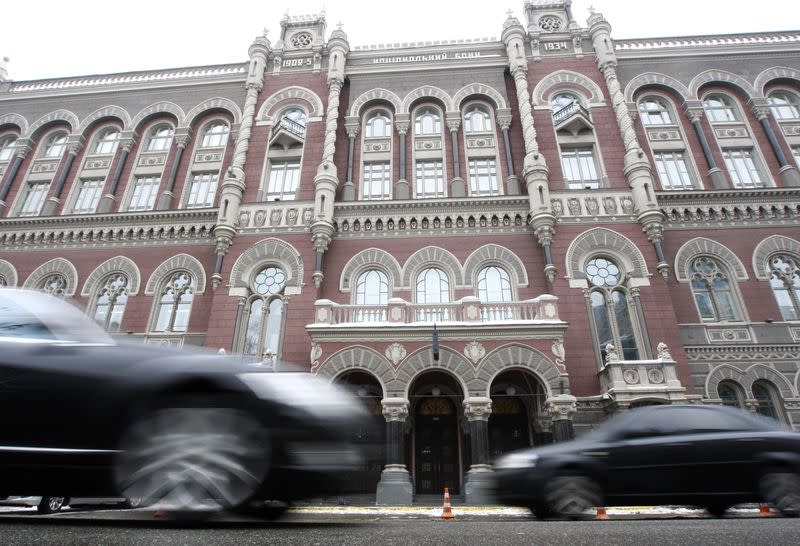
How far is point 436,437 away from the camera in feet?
60.5

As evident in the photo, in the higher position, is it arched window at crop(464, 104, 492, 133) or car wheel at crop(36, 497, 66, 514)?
arched window at crop(464, 104, 492, 133)

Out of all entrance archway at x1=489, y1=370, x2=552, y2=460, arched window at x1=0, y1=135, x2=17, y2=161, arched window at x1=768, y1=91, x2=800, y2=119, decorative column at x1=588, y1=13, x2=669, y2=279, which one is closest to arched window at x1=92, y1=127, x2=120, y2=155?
arched window at x1=0, y1=135, x2=17, y2=161

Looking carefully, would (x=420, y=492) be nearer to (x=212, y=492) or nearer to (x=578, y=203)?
(x=578, y=203)

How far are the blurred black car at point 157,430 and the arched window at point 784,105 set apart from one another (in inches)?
1180

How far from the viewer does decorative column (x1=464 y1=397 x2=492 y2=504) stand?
1439 centimetres

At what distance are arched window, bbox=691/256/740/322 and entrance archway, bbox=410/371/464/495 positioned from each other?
36.8ft

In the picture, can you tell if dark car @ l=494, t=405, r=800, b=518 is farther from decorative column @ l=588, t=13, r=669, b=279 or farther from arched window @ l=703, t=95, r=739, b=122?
arched window @ l=703, t=95, r=739, b=122

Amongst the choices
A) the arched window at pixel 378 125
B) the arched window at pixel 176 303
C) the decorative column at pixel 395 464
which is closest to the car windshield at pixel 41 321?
the decorative column at pixel 395 464

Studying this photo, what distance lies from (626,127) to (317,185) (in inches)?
598

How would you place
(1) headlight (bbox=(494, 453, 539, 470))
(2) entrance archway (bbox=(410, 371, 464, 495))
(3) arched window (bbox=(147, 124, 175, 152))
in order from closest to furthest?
(1) headlight (bbox=(494, 453, 539, 470)), (2) entrance archway (bbox=(410, 371, 464, 495)), (3) arched window (bbox=(147, 124, 175, 152))

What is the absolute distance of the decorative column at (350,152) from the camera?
22297 millimetres

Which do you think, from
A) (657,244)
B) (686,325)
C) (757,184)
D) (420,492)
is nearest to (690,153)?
(757,184)

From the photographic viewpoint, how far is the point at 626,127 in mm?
21734

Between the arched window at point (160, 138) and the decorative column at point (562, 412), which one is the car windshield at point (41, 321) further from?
the arched window at point (160, 138)
